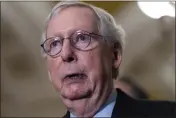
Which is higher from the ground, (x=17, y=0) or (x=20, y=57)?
(x=17, y=0)

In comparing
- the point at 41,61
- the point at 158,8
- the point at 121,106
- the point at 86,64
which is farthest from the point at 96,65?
the point at 41,61

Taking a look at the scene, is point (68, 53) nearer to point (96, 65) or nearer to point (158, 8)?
point (96, 65)

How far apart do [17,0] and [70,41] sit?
1408 mm

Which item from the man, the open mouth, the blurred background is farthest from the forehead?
the blurred background

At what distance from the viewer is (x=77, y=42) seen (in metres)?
0.84

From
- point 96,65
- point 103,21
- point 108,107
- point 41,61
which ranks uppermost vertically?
point 103,21

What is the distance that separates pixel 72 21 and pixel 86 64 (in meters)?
0.12

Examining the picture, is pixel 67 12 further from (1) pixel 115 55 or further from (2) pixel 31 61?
(2) pixel 31 61

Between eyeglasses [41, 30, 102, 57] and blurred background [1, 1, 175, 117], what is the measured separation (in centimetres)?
125

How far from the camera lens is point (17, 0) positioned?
2.15m

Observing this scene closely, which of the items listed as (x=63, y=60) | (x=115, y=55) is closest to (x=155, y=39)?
(x=115, y=55)

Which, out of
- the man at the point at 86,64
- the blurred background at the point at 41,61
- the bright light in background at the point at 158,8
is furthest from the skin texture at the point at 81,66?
the blurred background at the point at 41,61

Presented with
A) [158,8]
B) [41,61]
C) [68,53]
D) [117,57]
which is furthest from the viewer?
[41,61]

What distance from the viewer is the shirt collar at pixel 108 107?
2.84 feet
